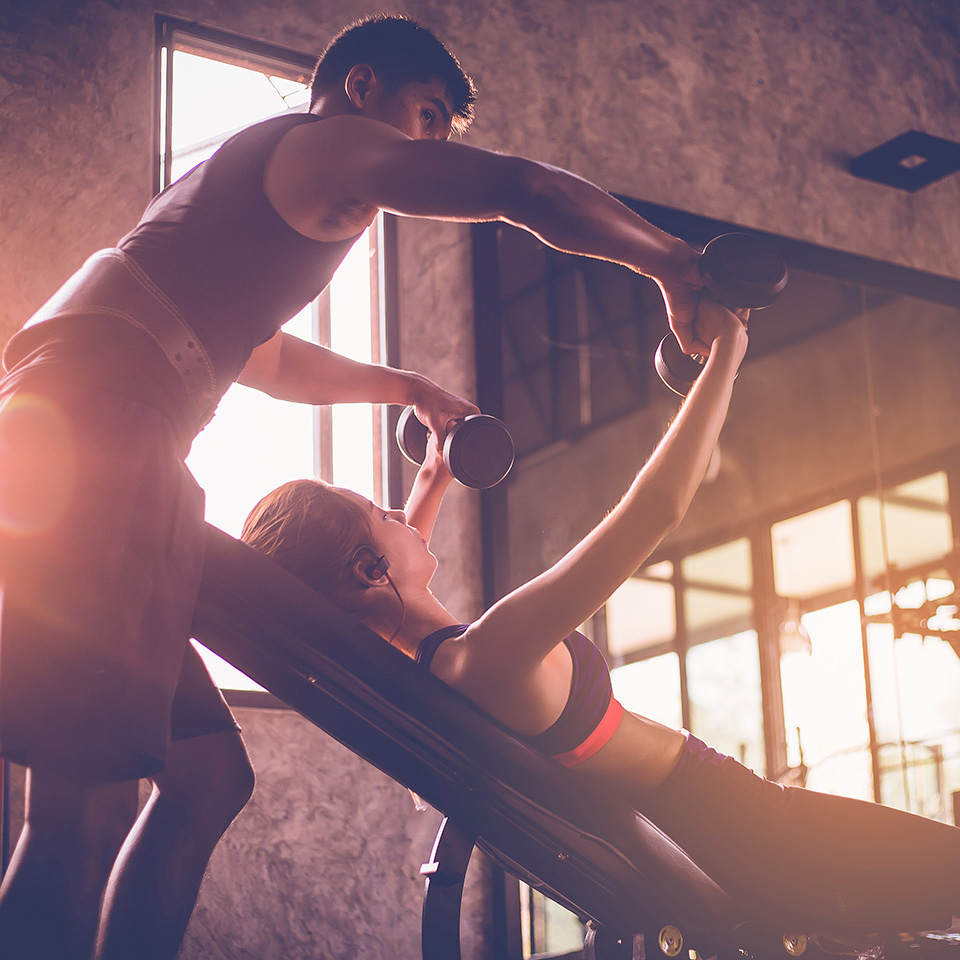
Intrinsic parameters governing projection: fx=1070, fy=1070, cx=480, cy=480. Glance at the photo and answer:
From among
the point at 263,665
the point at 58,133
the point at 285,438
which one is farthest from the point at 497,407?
the point at 263,665

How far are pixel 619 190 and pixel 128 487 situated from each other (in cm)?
230

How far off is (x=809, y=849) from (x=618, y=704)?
262 millimetres

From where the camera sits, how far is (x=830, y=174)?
3350 millimetres

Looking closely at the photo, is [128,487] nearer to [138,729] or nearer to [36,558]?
[36,558]

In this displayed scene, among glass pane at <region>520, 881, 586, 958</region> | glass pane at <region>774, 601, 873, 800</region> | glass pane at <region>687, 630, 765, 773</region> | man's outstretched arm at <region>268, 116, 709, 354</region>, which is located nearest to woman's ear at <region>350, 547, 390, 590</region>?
man's outstretched arm at <region>268, 116, 709, 354</region>

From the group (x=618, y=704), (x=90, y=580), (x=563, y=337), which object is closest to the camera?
(x=90, y=580)

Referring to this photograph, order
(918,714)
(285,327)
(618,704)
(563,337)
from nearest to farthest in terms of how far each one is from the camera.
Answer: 1. (618,704)
2. (285,327)
3. (563,337)
4. (918,714)

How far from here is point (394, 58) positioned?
44.7 inches

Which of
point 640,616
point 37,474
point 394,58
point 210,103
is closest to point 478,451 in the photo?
point 394,58

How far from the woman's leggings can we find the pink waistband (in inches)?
4.2

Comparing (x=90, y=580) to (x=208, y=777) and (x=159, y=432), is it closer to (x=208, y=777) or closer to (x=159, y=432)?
(x=159, y=432)

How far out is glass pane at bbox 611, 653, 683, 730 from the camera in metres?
2.62

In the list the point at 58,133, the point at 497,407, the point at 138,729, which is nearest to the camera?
the point at 138,729

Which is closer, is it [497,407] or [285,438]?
[285,438]
